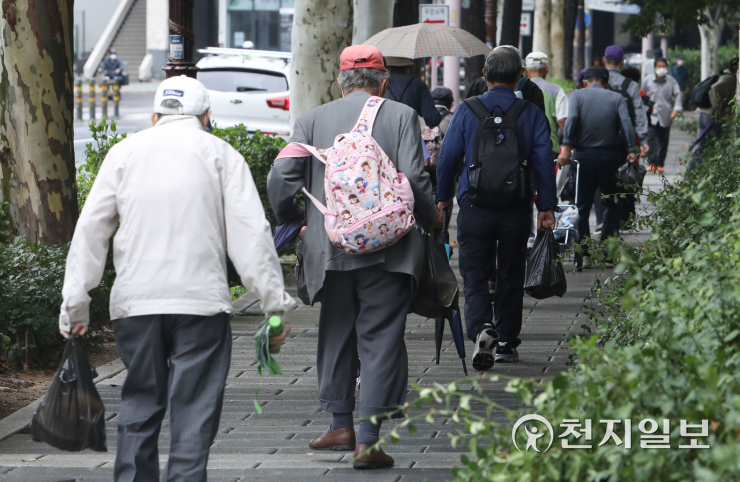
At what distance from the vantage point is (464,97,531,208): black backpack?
5910 mm

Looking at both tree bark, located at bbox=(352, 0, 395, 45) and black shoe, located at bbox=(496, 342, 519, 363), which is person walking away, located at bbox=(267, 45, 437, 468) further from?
tree bark, located at bbox=(352, 0, 395, 45)

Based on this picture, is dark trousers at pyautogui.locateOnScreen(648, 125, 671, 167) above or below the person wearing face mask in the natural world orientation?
below

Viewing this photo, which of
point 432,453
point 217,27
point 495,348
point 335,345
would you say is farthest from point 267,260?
point 217,27

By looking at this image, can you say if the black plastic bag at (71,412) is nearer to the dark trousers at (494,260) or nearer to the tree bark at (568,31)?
the dark trousers at (494,260)

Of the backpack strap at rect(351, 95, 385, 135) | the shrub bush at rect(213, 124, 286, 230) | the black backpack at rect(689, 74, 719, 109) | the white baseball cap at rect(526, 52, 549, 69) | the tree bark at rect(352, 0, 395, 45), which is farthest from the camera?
the black backpack at rect(689, 74, 719, 109)

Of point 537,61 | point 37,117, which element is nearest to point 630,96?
point 537,61

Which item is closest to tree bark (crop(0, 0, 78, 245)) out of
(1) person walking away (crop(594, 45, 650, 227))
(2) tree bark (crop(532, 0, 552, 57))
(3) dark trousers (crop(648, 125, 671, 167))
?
(1) person walking away (crop(594, 45, 650, 227))

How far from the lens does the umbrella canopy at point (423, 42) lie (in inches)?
407

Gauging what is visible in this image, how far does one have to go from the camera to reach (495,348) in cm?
651

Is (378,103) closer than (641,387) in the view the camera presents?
No

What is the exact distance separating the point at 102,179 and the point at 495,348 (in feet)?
11.3

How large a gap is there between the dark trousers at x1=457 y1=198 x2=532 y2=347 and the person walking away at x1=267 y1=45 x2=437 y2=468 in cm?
146

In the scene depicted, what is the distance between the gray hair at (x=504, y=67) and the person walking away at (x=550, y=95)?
2.83 metres

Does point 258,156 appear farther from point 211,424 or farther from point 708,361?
point 708,361
